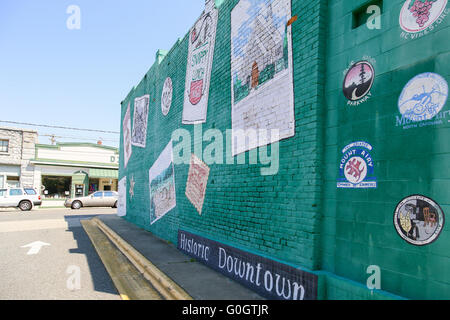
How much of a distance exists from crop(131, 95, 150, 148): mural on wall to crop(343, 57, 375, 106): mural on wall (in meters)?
10.6

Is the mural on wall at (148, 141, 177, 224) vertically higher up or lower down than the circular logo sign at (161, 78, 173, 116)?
lower down

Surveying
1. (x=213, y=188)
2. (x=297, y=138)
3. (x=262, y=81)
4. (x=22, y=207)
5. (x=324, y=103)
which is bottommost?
(x=22, y=207)

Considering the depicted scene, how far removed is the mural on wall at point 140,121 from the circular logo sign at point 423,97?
11.5m

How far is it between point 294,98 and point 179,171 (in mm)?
5391

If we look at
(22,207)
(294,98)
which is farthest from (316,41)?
(22,207)

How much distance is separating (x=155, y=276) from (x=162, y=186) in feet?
16.9

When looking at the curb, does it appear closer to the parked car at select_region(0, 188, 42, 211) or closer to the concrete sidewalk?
the concrete sidewalk

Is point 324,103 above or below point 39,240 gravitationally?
above

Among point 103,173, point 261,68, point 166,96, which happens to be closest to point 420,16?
point 261,68

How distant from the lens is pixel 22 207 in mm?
24375

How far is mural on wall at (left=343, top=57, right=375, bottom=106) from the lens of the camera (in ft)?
13.2

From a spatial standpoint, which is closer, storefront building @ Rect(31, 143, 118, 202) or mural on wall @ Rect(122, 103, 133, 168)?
mural on wall @ Rect(122, 103, 133, 168)

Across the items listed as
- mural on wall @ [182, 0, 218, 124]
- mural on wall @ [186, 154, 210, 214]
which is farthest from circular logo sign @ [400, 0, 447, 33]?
mural on wall @ [186, 154, 210, 214]
